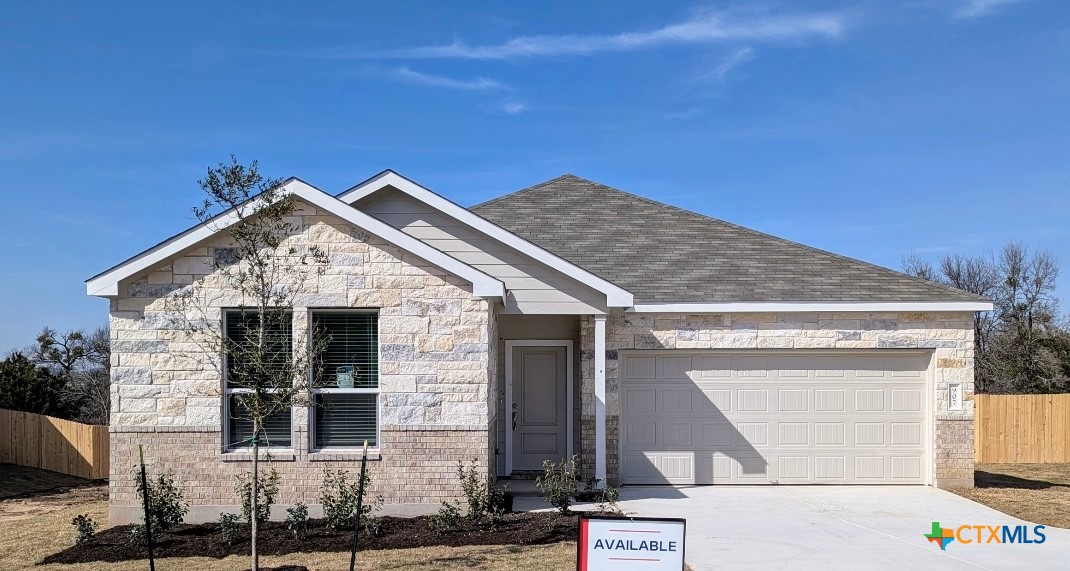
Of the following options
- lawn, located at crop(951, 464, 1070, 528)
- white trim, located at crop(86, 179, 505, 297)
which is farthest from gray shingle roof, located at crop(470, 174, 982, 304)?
white trim, located at crop(86, 179, 505, 297)

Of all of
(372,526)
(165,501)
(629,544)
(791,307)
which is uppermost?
(791,307)

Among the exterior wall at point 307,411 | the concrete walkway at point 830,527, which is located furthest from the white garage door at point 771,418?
A: the exterior wall at point 307,411

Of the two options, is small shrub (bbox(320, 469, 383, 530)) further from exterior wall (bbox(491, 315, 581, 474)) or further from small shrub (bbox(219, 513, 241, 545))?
exterior wall (bbox(491, 315, 581, 474))

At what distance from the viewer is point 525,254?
1283 cm

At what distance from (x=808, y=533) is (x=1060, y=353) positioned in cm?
2163

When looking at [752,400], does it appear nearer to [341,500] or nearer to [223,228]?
[341,500]

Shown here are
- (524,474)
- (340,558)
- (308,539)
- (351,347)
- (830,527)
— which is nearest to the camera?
(340,558)

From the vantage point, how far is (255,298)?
389 inches

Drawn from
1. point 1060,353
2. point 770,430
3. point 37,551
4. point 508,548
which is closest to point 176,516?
point 37,551

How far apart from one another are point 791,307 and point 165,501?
9325 millimetres

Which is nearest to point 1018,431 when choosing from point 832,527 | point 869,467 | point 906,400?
point 906,400

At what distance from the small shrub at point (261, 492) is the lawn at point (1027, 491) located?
31.8 feet

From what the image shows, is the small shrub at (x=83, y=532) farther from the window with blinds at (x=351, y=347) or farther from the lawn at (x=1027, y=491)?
the lawn at (x=1027, y=491)

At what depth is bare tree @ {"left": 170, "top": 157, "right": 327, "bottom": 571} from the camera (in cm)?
803
